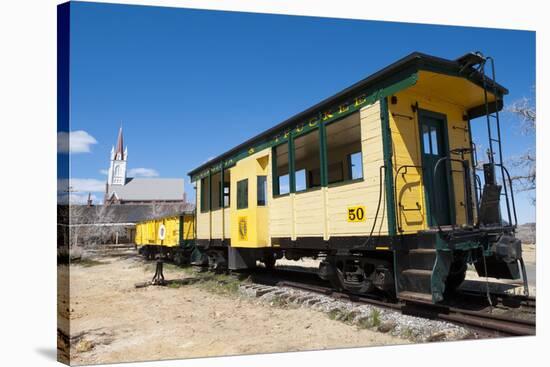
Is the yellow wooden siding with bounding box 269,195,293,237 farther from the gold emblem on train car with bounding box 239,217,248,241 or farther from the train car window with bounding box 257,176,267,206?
the gold emblem on train car with bounding box 239,217,248,241

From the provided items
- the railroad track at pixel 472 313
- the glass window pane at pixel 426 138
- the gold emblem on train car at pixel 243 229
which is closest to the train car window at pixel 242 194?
the gold emblem on train car at pixel 243 229

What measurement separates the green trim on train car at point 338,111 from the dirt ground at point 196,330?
3393mm

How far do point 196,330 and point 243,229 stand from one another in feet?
12.4

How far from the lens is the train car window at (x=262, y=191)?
8.98 m

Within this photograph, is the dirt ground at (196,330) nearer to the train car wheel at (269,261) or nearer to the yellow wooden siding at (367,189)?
the yellow wooden siding at (367,189)

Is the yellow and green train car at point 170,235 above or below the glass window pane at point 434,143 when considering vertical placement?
below

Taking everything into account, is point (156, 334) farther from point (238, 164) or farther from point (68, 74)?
point (238, 164)

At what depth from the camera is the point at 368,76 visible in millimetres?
6129

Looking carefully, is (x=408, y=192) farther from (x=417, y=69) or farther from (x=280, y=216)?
(x=280, y=216)

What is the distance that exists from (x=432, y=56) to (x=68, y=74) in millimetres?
4838

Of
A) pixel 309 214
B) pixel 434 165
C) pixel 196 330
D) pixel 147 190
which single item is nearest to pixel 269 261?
pixel 309 214

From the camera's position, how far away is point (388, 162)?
5.81m

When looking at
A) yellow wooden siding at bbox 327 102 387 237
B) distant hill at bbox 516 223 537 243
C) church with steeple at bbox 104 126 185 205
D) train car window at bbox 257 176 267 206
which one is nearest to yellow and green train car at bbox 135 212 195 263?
train car window at bbox 257 176 267 206

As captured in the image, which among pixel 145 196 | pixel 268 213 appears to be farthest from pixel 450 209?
pixel 145 196
